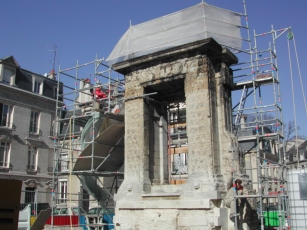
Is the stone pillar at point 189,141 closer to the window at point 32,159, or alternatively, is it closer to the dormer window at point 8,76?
the dormer window at point 8,76

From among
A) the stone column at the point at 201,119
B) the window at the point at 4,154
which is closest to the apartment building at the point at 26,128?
the window at the point at 4,154

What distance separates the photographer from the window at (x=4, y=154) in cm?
2311

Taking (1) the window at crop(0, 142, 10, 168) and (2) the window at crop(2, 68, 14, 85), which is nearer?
(1) the window at crop(0, 142, 10, 168)

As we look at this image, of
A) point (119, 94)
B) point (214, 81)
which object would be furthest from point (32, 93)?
point (214, 81)

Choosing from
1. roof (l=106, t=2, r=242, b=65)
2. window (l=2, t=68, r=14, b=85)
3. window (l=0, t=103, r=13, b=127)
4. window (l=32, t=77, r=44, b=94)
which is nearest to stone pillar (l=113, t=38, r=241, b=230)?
roof (l=106, t=2, r=242, b=65)

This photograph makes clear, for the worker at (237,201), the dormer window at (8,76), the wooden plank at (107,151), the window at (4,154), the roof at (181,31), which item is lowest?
the worker at (237,201)

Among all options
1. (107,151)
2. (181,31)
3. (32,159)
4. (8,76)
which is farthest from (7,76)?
(181,31)

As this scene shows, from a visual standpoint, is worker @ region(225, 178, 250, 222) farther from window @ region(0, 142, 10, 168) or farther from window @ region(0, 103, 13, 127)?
window @ region(0, 103, 13, 127)

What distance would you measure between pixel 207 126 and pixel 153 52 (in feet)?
9.13

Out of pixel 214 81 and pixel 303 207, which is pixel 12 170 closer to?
pixel 214 81

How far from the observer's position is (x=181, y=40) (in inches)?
396

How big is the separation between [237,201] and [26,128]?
19388 mm

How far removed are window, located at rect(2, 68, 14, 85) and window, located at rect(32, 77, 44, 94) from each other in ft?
6.12

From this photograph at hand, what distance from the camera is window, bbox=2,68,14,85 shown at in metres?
24.1
